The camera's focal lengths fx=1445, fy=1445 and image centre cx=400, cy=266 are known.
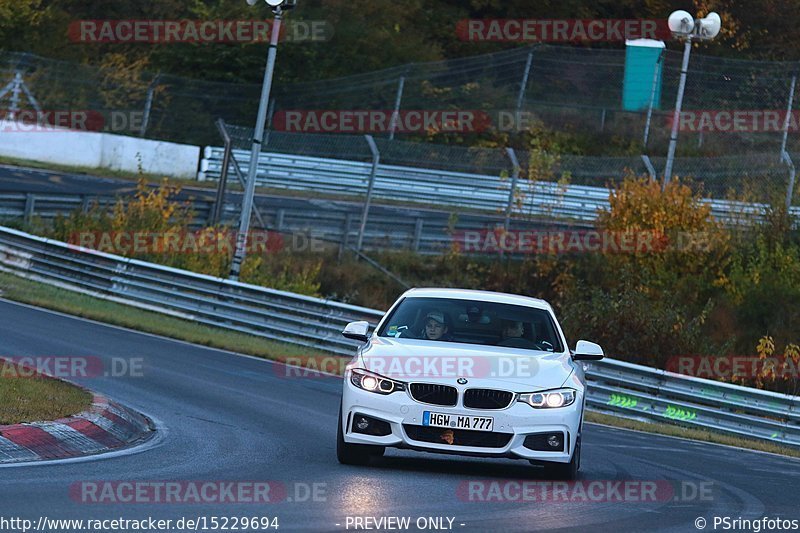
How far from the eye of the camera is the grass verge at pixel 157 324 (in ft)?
67.3

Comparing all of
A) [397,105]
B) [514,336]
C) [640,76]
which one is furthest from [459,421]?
[640,76]

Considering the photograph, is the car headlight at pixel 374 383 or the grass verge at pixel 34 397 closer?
the car headlight at pixel 374 383

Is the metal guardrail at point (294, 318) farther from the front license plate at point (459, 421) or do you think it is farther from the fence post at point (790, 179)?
the fence post at point (790, 179)

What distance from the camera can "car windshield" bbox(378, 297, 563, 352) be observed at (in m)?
11.6

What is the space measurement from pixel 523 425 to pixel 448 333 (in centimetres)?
140

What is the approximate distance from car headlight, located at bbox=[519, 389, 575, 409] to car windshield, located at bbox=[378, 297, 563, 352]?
87 centimetres

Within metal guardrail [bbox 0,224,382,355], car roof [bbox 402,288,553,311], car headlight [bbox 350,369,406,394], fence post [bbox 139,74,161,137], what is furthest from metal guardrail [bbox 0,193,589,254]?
car headlight [bbox 350,369,406,394]

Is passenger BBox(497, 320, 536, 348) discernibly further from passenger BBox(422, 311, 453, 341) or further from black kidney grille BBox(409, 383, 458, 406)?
black kidney grille BBox(409, 383, 458, 406)

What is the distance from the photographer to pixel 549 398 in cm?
1067

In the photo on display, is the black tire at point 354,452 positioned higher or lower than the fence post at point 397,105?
lower

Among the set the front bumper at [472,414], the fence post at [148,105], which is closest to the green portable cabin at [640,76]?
the fence post at [148,105]

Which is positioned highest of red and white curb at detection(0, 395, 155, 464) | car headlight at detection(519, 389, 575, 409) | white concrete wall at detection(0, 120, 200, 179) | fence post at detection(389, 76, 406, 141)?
fence post at detection(389, 76, 406, 141)

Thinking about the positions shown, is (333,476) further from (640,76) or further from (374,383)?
(640,76)

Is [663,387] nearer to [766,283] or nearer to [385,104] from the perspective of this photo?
[766,283]
